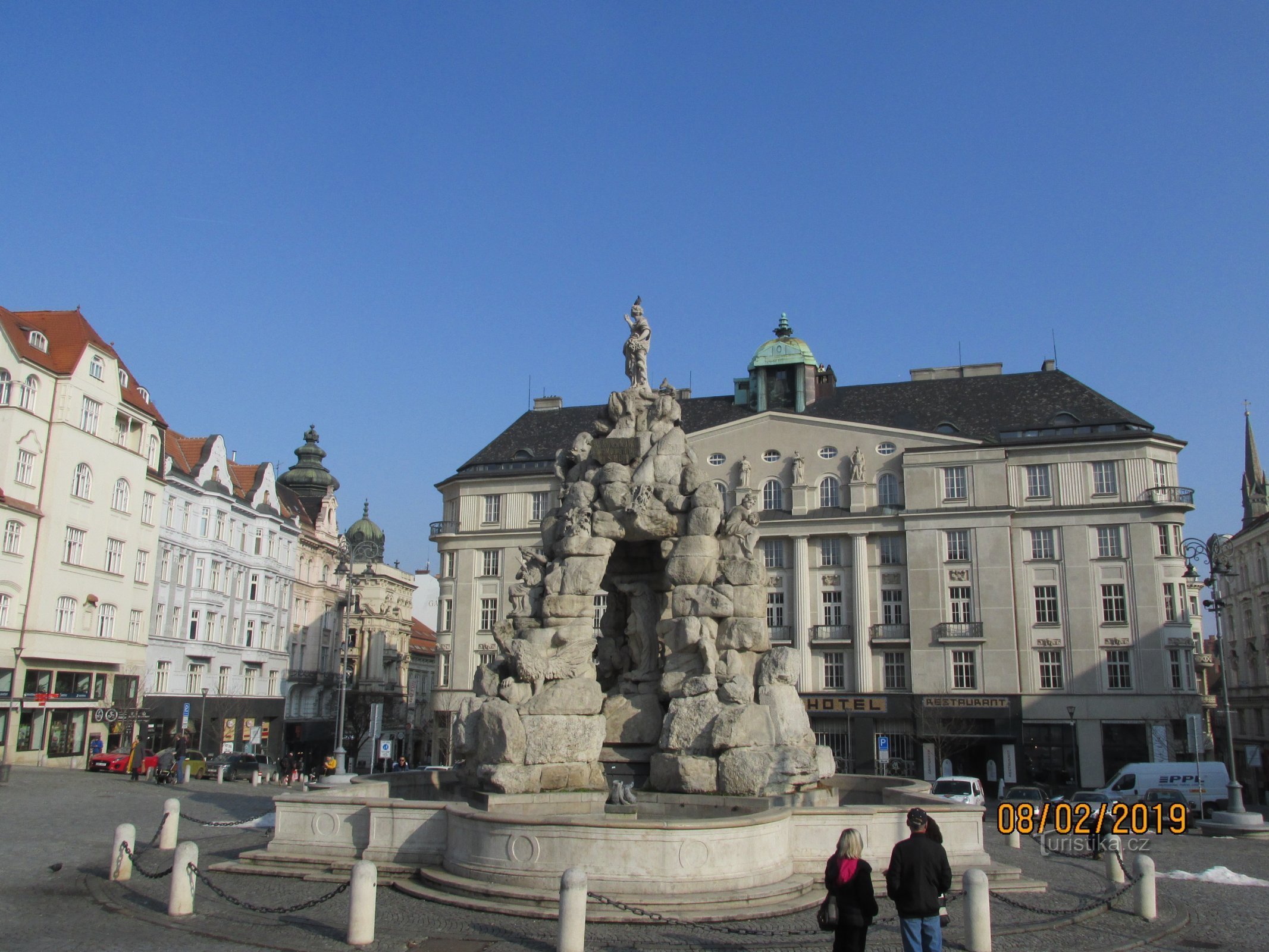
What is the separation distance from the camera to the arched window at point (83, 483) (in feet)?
121

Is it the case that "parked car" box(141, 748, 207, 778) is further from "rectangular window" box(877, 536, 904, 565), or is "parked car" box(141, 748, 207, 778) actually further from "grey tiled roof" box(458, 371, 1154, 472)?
"rectangular window" box(877, 536, 904, 565)

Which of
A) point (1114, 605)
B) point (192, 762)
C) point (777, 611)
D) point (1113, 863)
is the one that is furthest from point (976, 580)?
point (1113, 863)

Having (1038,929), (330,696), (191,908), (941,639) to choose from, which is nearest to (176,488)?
(330,696)

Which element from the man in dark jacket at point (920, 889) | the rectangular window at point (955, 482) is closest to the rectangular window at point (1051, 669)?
the rectangular window at point (955, 482)

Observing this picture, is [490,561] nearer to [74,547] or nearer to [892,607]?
[892,607]

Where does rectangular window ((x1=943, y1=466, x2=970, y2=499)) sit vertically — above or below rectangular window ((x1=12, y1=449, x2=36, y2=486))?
above

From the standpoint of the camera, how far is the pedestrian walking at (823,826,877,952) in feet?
25.0

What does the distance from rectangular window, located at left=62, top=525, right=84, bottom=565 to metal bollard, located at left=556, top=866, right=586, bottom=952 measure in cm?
3339

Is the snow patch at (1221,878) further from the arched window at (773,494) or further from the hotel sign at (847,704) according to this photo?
the arched window at (773,494)

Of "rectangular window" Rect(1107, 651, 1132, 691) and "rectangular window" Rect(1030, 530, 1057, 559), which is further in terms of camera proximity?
"rectangular window" Rect(1030, 530, 1057, 559)

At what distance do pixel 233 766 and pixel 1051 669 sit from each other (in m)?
33.1

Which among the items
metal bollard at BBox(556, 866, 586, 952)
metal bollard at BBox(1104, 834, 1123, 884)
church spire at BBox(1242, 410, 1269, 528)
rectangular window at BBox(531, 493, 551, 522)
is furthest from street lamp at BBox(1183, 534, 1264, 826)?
church spire at BBox(1242, 410, 1269, 528)

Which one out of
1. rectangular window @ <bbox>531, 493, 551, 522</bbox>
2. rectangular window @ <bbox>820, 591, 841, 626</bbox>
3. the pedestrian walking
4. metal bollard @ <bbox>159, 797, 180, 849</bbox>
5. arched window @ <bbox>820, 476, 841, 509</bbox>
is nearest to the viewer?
the pedestrian walking

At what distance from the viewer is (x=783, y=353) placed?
2152 inches
